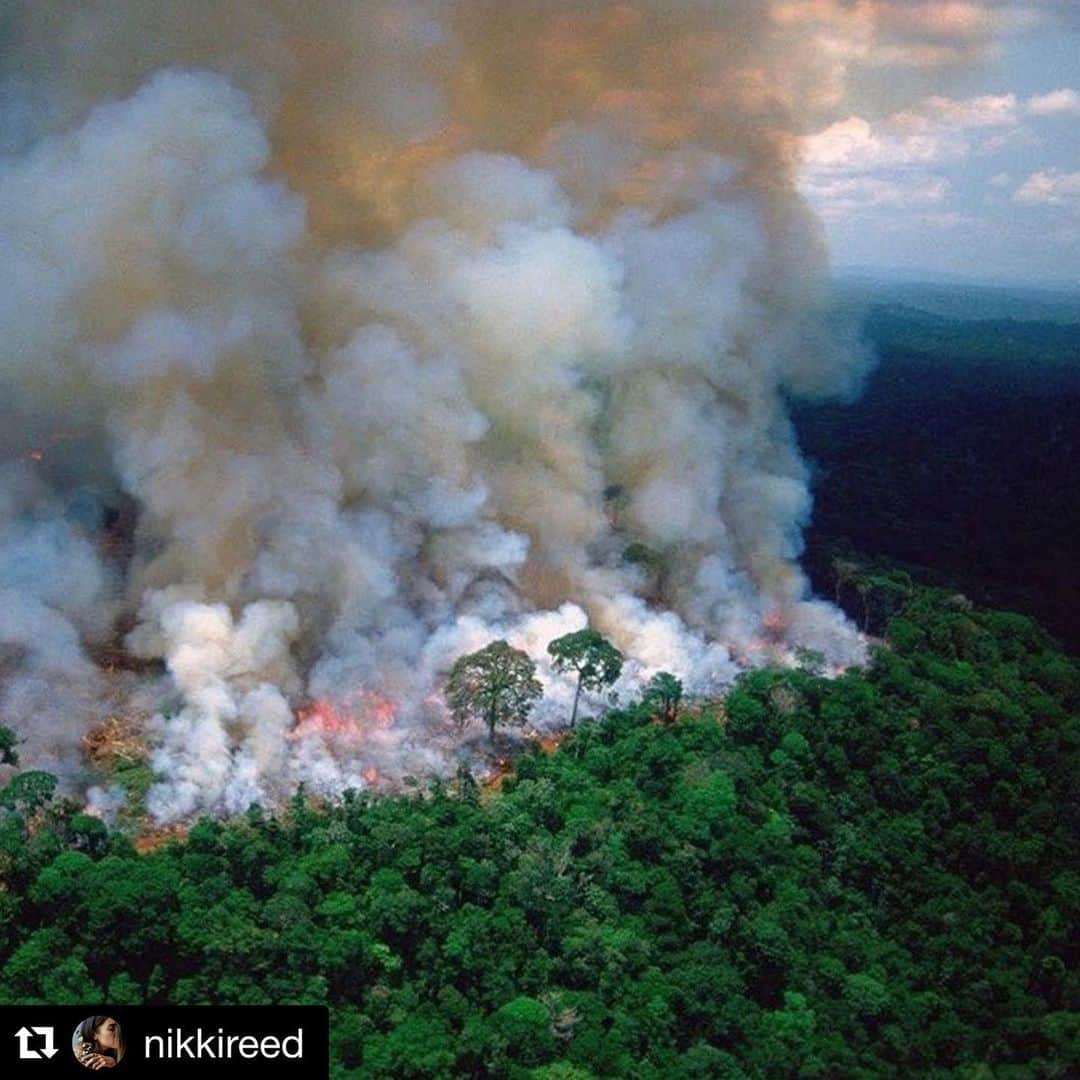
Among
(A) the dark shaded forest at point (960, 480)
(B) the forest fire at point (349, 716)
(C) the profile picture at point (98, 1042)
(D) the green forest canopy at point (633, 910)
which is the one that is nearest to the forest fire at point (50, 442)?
(B) the forest fire at point (349, 716)

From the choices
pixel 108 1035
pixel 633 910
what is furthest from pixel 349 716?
pixel 108 1035

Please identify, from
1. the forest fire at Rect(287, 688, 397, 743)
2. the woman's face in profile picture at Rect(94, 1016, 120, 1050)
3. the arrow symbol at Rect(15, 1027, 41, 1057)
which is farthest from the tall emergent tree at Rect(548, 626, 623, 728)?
the arrow symbol at Rect(15, 1027, 41, 1057)

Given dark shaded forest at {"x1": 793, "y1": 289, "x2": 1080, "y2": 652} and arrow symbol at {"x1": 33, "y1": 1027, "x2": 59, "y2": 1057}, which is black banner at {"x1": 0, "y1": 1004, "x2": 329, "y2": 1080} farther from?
dark shaded forest at {"x1": 793, "y1": 289, "x2": 1080, "y2": 652}

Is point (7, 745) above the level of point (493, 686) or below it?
below

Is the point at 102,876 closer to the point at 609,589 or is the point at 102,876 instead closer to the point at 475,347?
the point at 609,589

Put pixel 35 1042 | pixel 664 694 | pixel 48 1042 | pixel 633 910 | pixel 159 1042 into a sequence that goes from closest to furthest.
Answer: pixel 159 1042 → pixel 35 1042 → pixel 48 1042 → pixel 633 910 → pixel 664 694

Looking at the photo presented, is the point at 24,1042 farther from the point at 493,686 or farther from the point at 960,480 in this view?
the point at 960,480

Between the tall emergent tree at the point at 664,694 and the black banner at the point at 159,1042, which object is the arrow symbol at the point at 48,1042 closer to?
the black banner at the point at 159,1042
